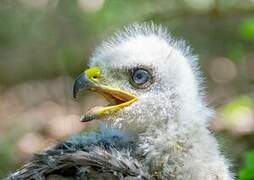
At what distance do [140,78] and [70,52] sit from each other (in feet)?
19.0

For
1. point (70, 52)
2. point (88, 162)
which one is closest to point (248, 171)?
point (88, 162)

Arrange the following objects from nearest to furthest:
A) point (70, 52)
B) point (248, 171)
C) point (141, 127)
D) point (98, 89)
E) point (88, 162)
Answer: point (88, 162) → point (141, 127) → point (98, 89) → point (248, 171) → point (70, 52)

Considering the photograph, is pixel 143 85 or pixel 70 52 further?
pixel 70 52

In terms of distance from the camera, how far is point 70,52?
33.0ft

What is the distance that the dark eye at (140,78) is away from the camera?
4.30 meters

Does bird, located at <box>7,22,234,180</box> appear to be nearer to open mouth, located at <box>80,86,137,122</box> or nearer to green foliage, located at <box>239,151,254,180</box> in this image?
open mouth, located at <box>80,86,137,122</box>

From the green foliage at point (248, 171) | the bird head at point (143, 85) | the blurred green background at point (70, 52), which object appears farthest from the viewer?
the blurred green background at point (70, 52)

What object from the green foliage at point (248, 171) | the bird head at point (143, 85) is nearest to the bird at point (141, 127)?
the bird head at point (143, 85)

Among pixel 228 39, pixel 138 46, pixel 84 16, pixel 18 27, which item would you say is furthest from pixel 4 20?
pixel 138 46

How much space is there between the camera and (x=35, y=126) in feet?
29.9

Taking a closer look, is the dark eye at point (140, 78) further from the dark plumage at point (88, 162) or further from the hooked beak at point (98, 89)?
the dark plumage at point (88, 162)

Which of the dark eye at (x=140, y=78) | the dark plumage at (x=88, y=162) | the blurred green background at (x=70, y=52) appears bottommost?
the dark plumage at (x=88, y=162)

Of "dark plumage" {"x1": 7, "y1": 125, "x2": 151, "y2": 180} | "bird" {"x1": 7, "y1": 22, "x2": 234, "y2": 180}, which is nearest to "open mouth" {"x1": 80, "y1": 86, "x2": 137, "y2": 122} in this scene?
"bird" {"x1": 7, "y1": 22, "x2": 234, "y2": 180}

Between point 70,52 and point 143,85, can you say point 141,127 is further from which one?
point 70,52
